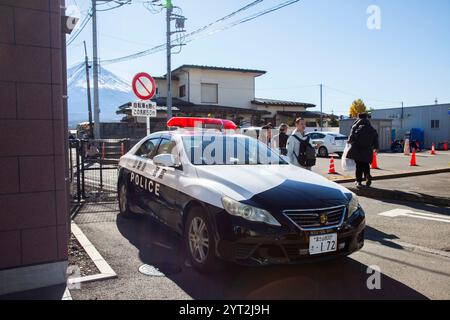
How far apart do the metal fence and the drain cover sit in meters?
3.64

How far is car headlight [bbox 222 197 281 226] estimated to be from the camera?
364 cm

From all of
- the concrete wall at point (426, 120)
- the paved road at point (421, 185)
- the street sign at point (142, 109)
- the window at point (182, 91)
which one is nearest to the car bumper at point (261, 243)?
the street sign at point (142, 109)

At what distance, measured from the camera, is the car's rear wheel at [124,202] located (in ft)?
20.9

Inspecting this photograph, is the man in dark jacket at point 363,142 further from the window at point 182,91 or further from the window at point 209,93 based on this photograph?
the window at point 182,91

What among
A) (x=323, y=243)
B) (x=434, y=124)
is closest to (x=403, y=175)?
(x=323, y=243)

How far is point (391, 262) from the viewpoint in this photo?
454 cm

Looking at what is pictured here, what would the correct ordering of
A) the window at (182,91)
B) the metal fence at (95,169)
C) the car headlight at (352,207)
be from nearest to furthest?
the car headlight at (352,207) → the metal fence at (95,169) → the window at (182,91)

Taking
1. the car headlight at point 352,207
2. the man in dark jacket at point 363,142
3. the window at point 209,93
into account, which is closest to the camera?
the car headlight at point 352,207

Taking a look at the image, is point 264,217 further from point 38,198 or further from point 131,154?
point 131,154

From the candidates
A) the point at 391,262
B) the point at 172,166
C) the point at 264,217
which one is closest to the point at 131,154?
the point at 172,166

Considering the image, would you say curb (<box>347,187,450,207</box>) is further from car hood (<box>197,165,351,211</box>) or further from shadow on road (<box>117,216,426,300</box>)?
car hood (<box>197,165,351,211</box>)

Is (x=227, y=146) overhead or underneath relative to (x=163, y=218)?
overhead

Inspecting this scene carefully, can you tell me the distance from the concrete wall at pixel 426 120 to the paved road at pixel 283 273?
30320 mm

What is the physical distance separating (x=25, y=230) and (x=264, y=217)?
224cm
